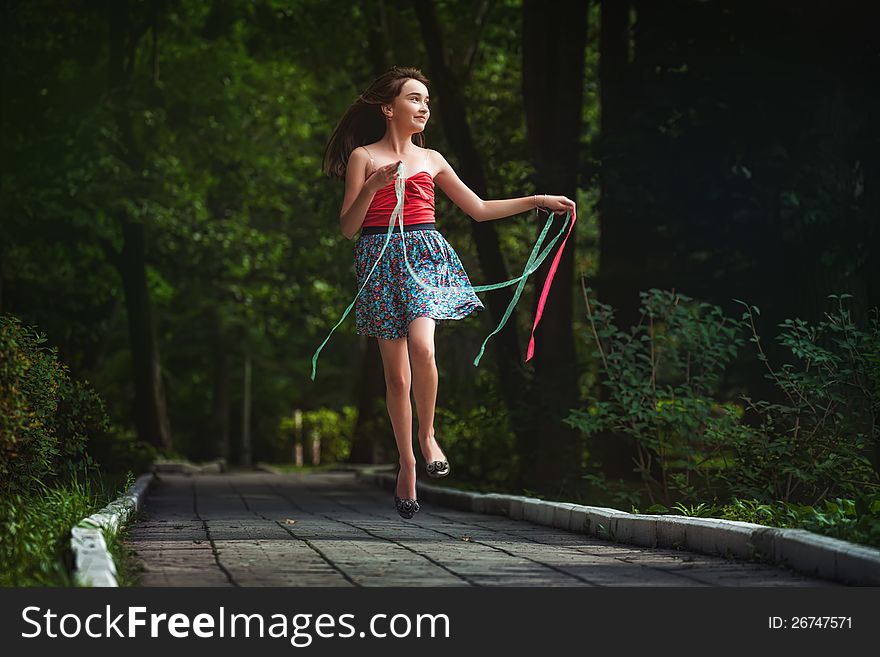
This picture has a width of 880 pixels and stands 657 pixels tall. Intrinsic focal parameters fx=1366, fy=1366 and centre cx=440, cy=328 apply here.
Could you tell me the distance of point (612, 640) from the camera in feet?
15.5

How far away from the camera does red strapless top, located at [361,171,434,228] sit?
8.16 m

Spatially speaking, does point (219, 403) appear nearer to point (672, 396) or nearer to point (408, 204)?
point (672, 396)

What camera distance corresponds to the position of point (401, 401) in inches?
337

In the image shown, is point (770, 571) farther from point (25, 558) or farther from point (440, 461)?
point (25, 558)

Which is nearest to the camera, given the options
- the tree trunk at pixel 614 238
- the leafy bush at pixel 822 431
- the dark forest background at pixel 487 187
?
the leafy bush at pixel 822 431

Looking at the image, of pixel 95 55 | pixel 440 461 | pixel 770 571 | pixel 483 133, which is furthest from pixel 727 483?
pixel 95 55

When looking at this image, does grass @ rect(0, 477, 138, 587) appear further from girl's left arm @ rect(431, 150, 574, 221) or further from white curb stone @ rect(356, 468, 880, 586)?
white curb stone @ rect(356, 468, 880, 586)

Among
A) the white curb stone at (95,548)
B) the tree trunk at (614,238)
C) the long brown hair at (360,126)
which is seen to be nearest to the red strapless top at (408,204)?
the long brown hair at (360,126)

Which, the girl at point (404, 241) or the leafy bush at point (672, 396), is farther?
the leafy bush at point (672, 396)

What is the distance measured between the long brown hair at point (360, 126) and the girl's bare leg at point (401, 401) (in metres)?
1.16

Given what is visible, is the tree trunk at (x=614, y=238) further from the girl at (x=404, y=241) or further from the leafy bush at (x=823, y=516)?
the girl at (x=404, y=241)

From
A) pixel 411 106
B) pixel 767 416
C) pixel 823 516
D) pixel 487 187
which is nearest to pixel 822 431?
Result: pixel 767 416

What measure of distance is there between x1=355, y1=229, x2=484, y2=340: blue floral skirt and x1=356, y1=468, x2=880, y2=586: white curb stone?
5.25ft

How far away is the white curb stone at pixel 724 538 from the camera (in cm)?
594
